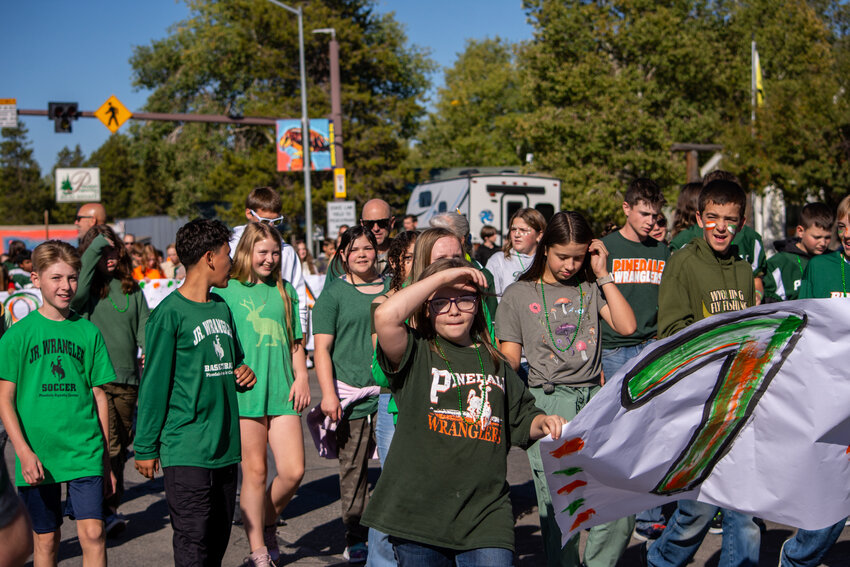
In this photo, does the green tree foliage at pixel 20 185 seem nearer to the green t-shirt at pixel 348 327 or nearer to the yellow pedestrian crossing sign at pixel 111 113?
the yellow pedestrian crossing sign at pixel 111 113

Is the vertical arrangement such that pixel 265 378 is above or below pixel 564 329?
below

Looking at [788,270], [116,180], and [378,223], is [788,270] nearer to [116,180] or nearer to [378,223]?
[378,223]

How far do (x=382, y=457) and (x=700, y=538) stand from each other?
1783 mm

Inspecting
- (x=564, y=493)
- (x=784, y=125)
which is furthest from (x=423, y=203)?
(x=564, y=493)

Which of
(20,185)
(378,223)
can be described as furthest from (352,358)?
(20,185)

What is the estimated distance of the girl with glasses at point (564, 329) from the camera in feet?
14.3

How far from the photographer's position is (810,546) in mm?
4008

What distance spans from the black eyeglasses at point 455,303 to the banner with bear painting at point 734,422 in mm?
582

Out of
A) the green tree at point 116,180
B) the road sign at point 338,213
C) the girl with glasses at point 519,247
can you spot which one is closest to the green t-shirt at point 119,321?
the girl with glasses at point 519,247

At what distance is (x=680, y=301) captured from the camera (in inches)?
176

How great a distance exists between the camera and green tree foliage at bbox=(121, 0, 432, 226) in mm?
39000

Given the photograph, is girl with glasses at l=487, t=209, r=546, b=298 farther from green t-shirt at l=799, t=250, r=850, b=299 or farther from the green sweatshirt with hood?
green t-shirt at l=799, t=250, r=850, b=299

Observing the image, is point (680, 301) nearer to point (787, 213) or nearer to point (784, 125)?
point (784, 125)

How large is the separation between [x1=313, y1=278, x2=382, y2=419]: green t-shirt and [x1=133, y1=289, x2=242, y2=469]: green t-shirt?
3.73ft
